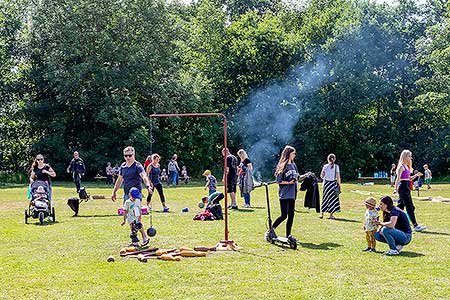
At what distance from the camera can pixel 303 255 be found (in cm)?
973

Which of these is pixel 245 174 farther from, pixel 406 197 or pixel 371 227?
pixel 371 227

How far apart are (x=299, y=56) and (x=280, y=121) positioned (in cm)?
514

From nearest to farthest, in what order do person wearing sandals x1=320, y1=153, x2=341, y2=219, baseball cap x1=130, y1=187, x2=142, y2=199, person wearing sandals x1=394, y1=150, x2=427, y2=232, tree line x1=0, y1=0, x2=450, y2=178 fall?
baseball cap x1=130, y1=187, x2=142, y2=199 < person wearing sandals x1=394, y1=150, x2=427, y2=232 < person wearing sandals x1=320, y1=153, x2=341, y2=219 < tree line x1=0, y1=0, x2=450, y2=178

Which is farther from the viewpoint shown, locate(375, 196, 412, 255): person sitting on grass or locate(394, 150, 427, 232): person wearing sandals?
locate(394, 150, 427, 232): person wearing sandals

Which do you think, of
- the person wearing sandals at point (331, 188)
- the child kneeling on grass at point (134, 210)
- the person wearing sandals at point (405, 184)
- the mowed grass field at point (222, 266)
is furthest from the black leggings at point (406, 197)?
the child kneeling on grass at point (134, 210)

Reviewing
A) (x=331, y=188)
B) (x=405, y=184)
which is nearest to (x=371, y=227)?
(x=405, y=184)

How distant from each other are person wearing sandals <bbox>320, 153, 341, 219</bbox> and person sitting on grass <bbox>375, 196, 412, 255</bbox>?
5.04 m

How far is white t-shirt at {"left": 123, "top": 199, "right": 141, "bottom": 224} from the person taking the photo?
10484mm

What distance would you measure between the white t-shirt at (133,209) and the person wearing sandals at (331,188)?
600 centimetres

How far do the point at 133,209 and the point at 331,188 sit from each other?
6.24 metres

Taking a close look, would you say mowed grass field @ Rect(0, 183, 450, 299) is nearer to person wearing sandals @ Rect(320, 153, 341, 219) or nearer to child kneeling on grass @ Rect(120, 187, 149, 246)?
child kneeling on grass @ Rect(120, 187, 149, 246)

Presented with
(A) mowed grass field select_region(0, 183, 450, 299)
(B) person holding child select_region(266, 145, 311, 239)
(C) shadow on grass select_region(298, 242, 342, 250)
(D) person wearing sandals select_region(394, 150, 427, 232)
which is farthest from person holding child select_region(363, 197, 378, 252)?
(D) person wearing sandals select_region(394, 150, 427, 232)

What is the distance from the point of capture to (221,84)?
4631 cm

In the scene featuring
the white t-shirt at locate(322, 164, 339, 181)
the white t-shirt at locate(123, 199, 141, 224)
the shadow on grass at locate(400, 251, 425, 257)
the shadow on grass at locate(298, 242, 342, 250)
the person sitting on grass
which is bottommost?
the shadow on grass at locate(400, 251, 425, 257)
